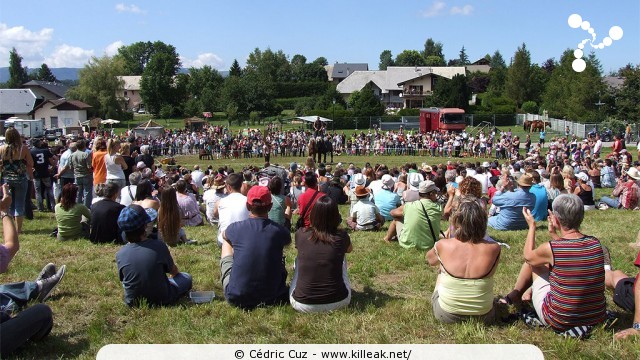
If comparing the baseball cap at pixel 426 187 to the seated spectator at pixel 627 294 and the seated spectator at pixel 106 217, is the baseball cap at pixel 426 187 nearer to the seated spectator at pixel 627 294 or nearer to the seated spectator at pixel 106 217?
the seated spectator at pixel 627 294

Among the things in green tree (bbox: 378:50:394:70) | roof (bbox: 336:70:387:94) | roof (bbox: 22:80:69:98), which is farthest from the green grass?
green tree (bbox: 378:50:394:70)

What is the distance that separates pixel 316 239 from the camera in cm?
471

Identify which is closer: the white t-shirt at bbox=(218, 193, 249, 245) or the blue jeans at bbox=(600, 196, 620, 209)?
the white t-shirt at bbox=(218, 193, 249, 245)

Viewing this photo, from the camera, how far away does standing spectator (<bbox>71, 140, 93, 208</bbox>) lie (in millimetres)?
9883

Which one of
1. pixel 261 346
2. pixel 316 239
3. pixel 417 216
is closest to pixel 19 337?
pixel 261 346

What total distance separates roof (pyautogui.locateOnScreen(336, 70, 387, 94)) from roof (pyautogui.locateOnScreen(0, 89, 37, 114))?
40.1m

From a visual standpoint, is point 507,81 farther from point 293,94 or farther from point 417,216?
point 417,216

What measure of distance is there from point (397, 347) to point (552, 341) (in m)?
1.15

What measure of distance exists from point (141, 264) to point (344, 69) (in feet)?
407

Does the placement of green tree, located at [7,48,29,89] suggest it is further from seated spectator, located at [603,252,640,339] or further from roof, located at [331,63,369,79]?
seated spectator, located at [603,252,640,339]

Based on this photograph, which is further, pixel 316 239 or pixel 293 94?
pixel 293 94

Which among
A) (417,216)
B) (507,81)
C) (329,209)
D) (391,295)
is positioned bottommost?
(391,295)

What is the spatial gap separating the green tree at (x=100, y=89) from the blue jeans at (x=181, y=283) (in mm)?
64853

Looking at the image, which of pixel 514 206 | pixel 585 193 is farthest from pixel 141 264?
pixel 585 193
